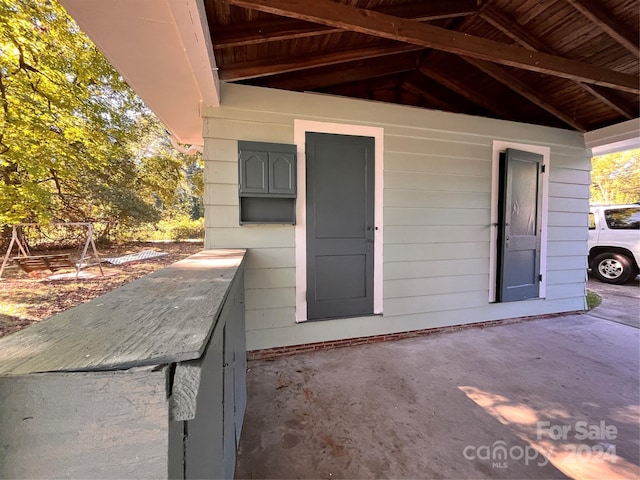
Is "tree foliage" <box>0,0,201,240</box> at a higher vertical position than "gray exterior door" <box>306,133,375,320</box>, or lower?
higher

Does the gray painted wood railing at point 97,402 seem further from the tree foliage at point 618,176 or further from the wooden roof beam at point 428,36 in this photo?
the tree foliage at point 618,176

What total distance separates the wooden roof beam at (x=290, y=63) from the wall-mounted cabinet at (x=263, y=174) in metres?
0.61

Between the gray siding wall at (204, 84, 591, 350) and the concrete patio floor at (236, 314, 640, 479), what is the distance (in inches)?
17.1

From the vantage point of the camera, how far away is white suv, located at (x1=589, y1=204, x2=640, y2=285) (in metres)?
5.27

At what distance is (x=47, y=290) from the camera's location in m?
4.59

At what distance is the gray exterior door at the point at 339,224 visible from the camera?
8.79 ft

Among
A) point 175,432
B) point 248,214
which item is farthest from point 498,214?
point 175,432

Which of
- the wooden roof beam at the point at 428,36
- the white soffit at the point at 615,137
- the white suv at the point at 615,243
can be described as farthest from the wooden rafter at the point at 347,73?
the white suv at the point at 615,243

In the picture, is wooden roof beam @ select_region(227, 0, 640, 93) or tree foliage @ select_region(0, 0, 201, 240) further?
tree foliage @ select_region(0, 0, 201, 240)

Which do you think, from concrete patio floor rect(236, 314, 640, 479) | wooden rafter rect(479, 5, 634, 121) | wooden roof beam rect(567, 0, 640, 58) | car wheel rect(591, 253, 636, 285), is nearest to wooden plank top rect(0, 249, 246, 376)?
concrete patio floor rect(236, 314, 640, 479)

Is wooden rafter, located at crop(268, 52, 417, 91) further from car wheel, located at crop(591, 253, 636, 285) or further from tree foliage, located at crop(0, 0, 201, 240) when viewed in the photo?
car wheel, located at crop(591, 253, 636, 285)

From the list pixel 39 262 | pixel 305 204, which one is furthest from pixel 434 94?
pixel 39 262

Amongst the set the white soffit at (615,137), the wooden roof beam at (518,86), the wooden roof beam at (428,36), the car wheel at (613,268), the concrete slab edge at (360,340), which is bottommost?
the concrete slab edge at (360,340)

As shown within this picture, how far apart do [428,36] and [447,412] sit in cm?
274
